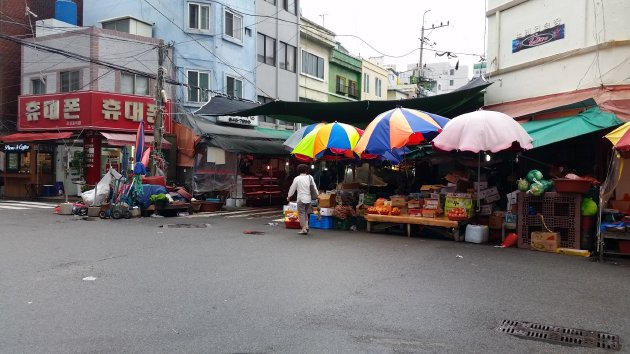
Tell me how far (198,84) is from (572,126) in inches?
777

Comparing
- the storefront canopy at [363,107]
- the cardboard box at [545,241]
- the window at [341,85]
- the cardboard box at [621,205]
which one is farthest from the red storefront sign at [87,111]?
the cardboard box at [621,205]

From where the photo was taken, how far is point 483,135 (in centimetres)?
1098

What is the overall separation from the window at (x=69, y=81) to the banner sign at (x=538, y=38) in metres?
20.4

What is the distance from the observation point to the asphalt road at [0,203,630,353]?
4.75m

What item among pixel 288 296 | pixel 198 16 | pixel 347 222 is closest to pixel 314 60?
pixel 198 16

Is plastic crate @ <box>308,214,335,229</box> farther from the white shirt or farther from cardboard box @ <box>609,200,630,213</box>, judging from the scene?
cardboard box @ <box>609,200,630,213</box>

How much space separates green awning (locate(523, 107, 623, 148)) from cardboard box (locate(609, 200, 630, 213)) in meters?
1.74

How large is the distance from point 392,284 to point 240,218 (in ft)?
36.4

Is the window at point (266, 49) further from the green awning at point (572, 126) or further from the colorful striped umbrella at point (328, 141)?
the green awning at point (572, 126)

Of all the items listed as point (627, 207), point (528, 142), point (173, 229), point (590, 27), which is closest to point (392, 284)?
point (528, 142)

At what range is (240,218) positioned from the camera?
17.6 meters

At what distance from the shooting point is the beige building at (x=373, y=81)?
144 feet

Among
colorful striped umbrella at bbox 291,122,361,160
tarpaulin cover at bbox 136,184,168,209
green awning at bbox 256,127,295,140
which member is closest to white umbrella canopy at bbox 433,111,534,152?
colorful striped umbrella at bbox 291,122,361,160

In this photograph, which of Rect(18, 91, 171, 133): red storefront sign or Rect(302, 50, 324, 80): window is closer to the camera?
Rect(18, 91, 171, 133): red storefront sign
